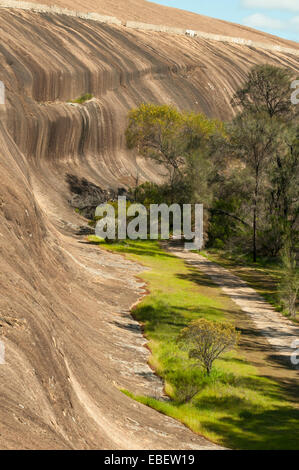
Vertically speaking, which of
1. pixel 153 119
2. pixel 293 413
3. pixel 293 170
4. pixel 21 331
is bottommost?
pixel 293 413

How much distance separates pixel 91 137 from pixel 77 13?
96.6 ft

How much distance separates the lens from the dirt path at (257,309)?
3058cm

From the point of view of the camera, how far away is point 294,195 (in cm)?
5403

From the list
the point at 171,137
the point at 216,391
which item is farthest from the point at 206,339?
the point at 171,137

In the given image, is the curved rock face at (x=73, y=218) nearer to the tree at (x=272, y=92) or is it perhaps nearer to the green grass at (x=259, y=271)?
the green grass at (x=259, y=271)

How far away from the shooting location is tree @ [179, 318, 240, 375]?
2528cm

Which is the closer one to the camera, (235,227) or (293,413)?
(293,413)

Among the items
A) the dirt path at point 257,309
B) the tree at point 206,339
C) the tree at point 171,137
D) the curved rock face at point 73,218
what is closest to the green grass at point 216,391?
the tree at point 206,339

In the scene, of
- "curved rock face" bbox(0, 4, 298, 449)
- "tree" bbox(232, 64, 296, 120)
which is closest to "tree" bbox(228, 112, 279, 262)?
"tree" bbox(232, 64, 296, 120)

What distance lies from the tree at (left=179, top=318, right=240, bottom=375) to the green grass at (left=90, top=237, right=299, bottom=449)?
489mm

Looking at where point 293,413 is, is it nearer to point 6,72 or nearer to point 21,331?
point 21,331

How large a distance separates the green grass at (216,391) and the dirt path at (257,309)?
1559 mm

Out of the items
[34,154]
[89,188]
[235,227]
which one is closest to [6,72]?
[34,154]

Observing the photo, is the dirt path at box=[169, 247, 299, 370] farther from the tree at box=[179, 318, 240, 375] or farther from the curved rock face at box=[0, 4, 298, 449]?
the curved rock face at box=[0, 4, 298, 449]
